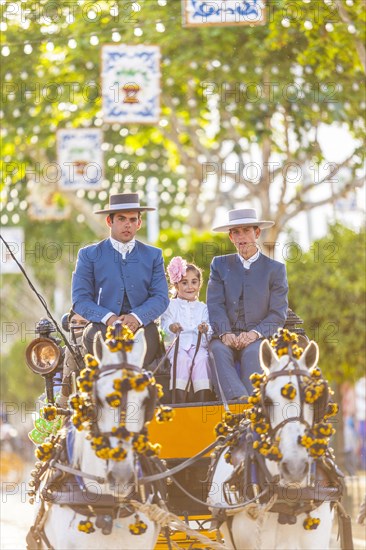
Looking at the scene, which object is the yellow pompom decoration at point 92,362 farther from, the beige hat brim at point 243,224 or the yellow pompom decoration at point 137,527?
the beige hat brim at point 243,224

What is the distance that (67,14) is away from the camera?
24.5 meters

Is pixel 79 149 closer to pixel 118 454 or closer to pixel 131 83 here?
pixel 131 83

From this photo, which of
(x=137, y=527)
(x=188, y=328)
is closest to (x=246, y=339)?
(x=188, y=328)

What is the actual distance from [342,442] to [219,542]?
61.0ft

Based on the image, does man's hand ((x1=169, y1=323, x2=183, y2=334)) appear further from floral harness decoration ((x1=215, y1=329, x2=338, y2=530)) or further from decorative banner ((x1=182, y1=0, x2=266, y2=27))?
decorative banner ((x1=182, y1=0, x2=266, y2=27))

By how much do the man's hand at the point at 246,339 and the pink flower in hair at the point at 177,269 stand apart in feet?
3.55

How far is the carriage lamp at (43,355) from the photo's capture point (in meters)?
11.0

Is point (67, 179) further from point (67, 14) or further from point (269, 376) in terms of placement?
point (269, 376)

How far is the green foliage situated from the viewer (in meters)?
24.6

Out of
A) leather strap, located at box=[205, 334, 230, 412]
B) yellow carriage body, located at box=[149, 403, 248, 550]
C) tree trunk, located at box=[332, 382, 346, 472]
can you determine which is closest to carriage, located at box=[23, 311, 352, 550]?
leather strap, located at box=[205, 334, 230, 412]

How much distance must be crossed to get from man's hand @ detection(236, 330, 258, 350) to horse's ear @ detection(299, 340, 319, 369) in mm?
1702

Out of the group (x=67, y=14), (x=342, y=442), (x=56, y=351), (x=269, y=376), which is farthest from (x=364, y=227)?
(x=269, y=376)

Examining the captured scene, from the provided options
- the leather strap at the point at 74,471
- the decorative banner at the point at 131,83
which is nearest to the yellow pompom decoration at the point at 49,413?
the leather strap at the point at 74,471

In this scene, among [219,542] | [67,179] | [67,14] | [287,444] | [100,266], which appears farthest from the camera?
[67,179]
